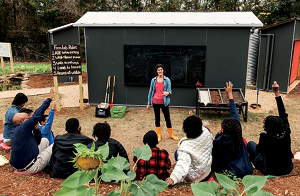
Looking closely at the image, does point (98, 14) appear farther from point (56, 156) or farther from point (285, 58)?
point (285, 58)

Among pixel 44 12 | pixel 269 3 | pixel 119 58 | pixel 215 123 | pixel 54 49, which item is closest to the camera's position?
pixel 215 123

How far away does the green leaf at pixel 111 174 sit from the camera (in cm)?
123

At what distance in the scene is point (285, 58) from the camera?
32.9ft

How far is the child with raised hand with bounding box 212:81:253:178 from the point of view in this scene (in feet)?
Result: 10.3

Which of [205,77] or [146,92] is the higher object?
[205,77]

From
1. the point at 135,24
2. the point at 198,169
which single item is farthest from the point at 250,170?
the point at 135,24

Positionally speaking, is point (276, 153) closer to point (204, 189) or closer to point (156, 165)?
point (156, 165)

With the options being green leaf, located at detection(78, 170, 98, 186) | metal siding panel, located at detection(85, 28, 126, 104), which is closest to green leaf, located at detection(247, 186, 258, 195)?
green leaf, located at detection(78, 170, 98, 186)

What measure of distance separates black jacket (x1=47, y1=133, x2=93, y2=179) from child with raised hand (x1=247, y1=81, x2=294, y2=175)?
243cm

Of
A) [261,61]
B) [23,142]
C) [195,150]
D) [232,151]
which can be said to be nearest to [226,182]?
[195,150]

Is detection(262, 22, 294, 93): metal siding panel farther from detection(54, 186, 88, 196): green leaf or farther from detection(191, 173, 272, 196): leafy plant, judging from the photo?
detection(54, 186, 88, 196): green leaf

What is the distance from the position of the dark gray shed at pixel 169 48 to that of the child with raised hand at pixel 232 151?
4.57 m

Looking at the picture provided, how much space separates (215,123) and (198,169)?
163 inches

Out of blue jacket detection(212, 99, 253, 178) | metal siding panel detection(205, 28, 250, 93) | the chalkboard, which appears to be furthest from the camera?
the chalkboard
